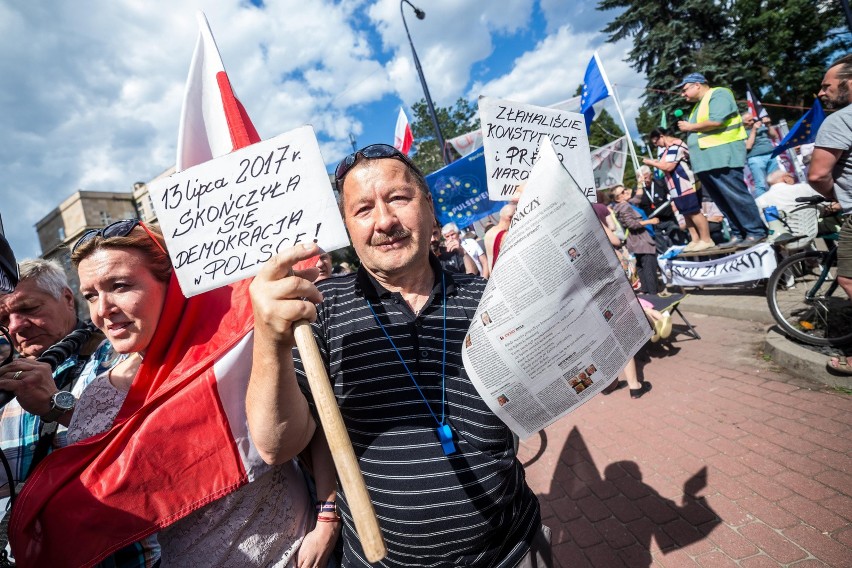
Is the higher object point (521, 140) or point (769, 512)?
point (521, 140)

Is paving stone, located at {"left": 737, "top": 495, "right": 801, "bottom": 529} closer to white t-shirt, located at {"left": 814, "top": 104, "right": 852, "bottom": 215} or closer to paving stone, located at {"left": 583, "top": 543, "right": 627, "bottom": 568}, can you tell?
paving stone, located at {"left": 583, "top": 543, "right": 627, "bottom": 568}

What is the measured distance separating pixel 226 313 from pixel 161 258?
0.33m

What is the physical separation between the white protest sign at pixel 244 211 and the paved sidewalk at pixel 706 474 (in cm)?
247

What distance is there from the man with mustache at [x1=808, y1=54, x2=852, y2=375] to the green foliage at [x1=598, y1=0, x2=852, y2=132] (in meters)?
17.2

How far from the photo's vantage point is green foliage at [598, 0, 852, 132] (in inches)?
829

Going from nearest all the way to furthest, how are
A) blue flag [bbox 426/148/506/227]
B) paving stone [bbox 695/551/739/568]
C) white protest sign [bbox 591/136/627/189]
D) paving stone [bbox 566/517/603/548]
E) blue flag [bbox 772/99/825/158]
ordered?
paving stone [bbox 695/551/739/568] → paving stone [bbox 566/517/603/548] → blue flag [bbox 772/99/825/158] → blue flag [bbox 426/148/506/227] → white protest sign [bbox 591/136/627/189]


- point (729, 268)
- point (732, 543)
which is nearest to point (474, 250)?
point (729, 268)

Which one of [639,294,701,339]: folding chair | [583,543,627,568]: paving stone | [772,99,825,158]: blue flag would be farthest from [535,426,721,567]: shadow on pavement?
[772,99,825,158]: blue flag

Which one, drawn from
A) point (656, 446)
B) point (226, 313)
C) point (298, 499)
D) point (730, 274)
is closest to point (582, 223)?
point (226, 313)

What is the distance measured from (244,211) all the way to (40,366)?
1.12 m

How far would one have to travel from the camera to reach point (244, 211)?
134 cm

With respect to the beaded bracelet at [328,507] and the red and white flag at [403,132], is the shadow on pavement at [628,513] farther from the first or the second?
the red and white flag at [403,132]

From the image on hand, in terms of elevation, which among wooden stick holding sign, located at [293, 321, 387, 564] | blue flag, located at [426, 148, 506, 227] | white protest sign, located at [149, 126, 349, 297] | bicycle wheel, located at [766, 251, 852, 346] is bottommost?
bicycle wheel, located at [766, 251, 852, 346]

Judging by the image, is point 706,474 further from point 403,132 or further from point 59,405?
point 403,132
